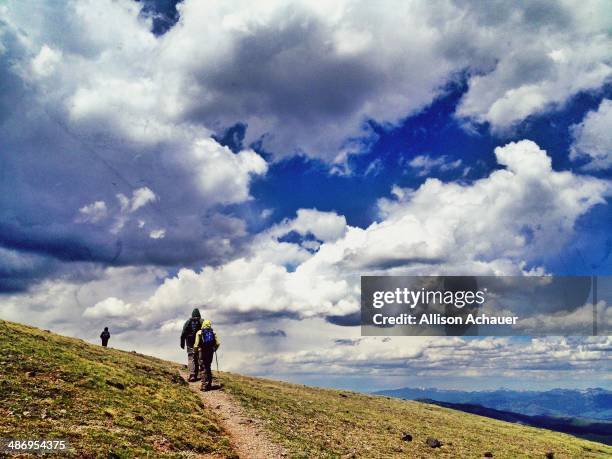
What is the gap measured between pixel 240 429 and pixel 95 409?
7628 mm

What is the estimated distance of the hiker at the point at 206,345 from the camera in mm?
33000

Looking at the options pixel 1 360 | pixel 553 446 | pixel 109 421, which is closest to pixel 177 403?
pixel 109 421

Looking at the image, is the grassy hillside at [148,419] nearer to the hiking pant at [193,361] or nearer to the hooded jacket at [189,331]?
the hiking pant at [193,361]

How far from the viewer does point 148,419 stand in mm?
22078

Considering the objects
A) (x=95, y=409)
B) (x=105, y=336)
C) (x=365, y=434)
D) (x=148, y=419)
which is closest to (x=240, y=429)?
(x=148, y=419)

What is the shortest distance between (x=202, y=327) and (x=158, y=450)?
1538 cm

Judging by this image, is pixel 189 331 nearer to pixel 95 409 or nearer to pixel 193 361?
pixel 193 361

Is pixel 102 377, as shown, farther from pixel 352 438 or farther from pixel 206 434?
pixel 352 438

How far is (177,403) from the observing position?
26.3 m

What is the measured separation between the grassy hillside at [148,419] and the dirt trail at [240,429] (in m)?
0.64

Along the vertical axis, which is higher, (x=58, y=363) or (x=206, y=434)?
(x=58, y=363)

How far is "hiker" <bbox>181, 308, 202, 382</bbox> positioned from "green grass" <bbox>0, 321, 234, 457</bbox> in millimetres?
5786

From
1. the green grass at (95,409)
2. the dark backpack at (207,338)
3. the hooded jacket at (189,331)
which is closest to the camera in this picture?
the green grass at (95,409)

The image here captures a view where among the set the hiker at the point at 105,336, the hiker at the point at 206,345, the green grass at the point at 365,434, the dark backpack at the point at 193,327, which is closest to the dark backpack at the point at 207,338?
the hiker at the point at 206,345
